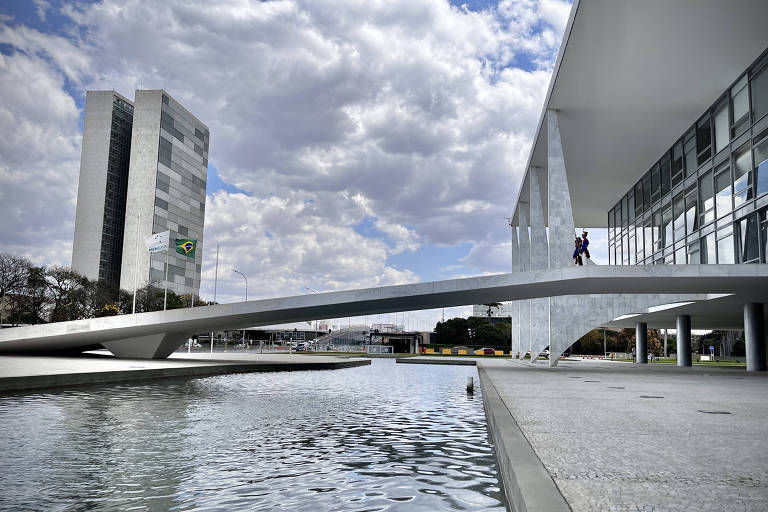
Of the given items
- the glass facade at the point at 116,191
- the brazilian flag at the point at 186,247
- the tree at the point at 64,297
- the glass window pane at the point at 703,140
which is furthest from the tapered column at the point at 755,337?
the glass facade at the point at 116,191

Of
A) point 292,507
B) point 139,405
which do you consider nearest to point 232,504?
point 292,507

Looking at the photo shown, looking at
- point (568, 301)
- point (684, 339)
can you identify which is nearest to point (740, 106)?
point (568, 301)

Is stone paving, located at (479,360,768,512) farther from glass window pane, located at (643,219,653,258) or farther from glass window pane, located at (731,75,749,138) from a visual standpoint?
glass window pane, located at (643,219,653,258)

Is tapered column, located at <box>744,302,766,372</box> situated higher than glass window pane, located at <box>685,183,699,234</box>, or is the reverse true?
glass window pane, located at <box>685,183,699,234</box>

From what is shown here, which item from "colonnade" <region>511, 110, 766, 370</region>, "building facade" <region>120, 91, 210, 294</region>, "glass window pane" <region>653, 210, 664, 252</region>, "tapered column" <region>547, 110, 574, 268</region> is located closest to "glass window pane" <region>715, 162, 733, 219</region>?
"colonnade" <region>511, 110, 766, 370</region>

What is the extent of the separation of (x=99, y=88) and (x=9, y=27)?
82296 mm

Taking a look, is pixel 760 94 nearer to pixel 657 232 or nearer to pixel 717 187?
pixel 717 187

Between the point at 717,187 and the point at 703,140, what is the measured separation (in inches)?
104

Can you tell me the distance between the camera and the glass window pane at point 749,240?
2094cm

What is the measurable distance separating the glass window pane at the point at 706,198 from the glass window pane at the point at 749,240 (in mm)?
2453

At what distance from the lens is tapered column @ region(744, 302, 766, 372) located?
24.5 m

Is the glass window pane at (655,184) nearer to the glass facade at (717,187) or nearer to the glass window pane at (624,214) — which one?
the glass facade at (717,187)

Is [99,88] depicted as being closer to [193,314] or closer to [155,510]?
[193,314]

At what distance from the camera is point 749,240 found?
21422mm
